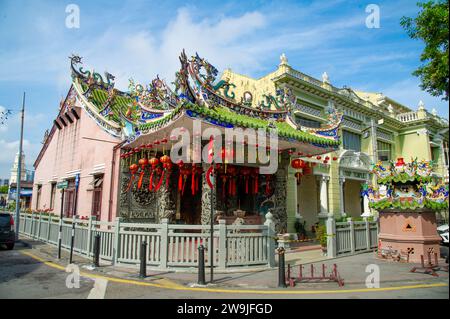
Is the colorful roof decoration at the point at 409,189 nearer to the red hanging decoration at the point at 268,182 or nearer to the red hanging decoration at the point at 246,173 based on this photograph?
the red hanging decoration at the point at 268,182

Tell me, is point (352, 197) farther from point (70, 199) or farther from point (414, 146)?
point (70, 199)

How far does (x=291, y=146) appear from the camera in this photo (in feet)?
42.1

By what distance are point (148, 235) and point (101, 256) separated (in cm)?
218

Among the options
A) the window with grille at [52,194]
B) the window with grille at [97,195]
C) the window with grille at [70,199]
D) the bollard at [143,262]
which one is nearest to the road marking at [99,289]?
the bollard at [143,262]

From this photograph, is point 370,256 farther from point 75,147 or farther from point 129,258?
point 75,147

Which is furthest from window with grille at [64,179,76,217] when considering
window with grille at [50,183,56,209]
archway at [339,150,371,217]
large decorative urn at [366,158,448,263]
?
archway at [339,150,371,217]

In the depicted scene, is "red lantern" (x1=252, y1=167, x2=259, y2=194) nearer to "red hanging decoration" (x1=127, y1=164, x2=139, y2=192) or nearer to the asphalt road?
"red hanging decoration" (x1=127, y1=164, x2=139, y2=192)

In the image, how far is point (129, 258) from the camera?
29.2 feet

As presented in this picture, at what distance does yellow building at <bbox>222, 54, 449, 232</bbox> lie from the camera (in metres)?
18.0

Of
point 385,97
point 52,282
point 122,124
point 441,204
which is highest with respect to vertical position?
point 385,97

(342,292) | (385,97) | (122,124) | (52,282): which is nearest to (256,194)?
(122,124)

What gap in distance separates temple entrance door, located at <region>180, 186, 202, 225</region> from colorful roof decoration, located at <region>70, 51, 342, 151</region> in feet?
13.7

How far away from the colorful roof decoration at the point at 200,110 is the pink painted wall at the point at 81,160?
88 centimetres

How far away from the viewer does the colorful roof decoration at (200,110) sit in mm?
9617
